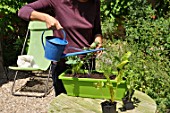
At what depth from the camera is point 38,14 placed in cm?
240

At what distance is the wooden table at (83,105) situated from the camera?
A: 7.49 feet

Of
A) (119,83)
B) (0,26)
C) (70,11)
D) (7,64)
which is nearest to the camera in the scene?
(119,83)

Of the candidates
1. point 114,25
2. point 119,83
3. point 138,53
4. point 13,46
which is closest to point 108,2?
point 114,25

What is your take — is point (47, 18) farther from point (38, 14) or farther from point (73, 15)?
point (73, 15)

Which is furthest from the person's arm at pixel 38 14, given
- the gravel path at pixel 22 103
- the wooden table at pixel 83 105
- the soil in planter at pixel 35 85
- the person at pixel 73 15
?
the soil in planter at pixel 35 85

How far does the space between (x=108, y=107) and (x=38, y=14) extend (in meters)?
0.76

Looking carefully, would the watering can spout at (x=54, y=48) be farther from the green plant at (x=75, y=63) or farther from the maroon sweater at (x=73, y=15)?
the maroon sweater at (x=73, y=15)

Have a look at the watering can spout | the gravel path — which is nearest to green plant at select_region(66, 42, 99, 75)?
the watering can spout

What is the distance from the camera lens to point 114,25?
6.73 metres

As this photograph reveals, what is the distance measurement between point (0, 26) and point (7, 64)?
1055mm

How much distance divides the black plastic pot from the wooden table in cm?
9

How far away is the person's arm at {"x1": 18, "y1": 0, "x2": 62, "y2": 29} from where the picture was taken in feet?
7.52

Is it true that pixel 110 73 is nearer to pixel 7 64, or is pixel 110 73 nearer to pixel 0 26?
pixel 0 26

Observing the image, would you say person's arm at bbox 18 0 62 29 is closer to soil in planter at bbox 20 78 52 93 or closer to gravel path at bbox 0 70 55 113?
gravel path at bbox 0 70 55 113
